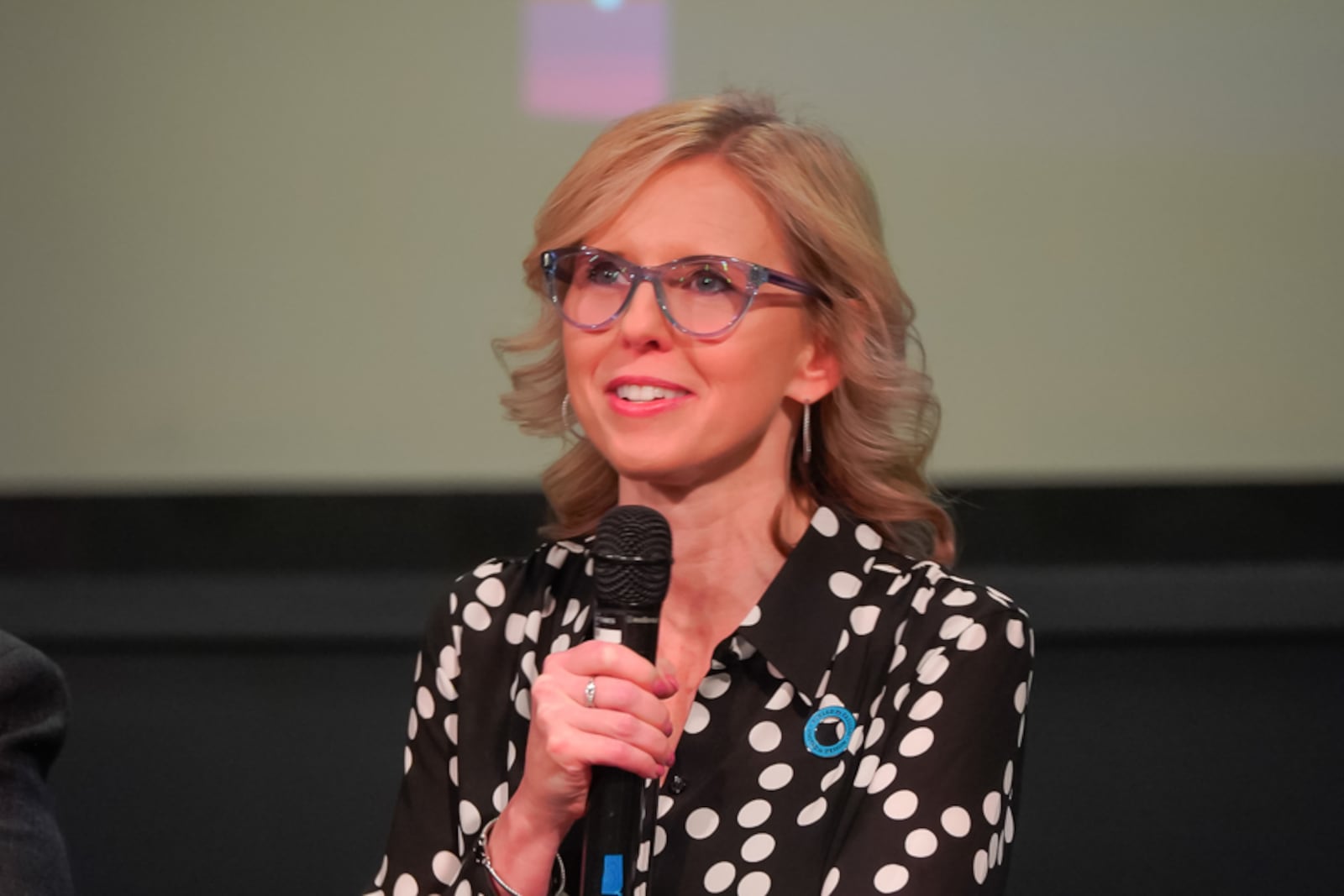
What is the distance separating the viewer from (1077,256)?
2547 mm

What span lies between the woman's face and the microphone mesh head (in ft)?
0.79

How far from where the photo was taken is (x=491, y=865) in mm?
1252

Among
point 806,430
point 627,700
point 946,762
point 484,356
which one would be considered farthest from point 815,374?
point 484,356

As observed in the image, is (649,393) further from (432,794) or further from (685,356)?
(432,794)

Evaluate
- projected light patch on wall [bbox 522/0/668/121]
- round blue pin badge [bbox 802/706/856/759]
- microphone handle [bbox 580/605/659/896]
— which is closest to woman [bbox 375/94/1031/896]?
round blue pin badge [bbox 802/706/856/759]

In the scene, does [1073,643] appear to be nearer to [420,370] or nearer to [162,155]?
[420,370]

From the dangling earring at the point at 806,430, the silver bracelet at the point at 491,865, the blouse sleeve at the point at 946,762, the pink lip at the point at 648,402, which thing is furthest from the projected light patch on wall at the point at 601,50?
the silver bracelet at the point at 491,865

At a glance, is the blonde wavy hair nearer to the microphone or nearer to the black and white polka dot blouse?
the black and white polka dot blouse

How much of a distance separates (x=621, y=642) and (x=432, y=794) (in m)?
0.49

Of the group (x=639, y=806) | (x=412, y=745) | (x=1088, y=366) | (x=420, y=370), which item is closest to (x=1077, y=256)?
(x=1088, y=366)

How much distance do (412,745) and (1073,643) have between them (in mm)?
1423

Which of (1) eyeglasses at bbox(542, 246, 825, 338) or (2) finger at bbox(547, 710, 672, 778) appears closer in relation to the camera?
(2) finger at bbox(547, 710, 672, 778)

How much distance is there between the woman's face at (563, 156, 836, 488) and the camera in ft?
4.33

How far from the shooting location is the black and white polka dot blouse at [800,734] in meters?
1.24
